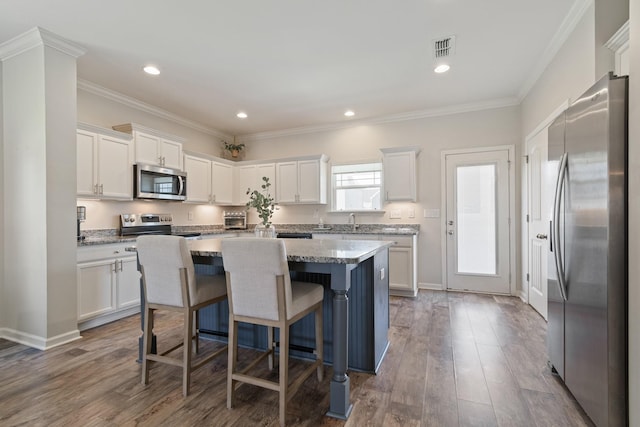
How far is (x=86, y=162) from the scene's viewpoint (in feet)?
10.7

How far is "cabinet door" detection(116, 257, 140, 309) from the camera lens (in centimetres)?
325

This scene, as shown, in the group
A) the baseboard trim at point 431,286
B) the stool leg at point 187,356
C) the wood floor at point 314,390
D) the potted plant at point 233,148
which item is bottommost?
the wood floor at point 314,390

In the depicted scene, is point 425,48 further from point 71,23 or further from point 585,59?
point 71,23

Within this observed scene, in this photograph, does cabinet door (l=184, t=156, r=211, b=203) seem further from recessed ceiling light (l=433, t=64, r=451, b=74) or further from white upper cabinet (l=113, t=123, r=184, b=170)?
recessed ceiling light (l=433, t=64, r=451, b=74)

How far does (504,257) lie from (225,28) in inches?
168

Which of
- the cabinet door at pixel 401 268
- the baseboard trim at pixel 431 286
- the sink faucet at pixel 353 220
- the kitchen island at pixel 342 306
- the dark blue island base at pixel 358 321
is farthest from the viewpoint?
the sink faucet at pixel 353 220

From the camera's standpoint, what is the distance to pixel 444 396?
1877 millimetres

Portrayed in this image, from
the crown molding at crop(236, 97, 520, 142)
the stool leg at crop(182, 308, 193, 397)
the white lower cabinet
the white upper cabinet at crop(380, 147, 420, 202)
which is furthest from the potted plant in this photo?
the stool leg at crop(182, 308, 193, 397)

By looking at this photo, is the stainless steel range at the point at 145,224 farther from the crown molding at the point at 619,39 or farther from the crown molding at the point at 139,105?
the crown molding at the point at 619,39

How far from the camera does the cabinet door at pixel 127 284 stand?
3.25m

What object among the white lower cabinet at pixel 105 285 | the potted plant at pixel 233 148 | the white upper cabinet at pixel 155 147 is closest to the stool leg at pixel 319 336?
the white lower cabinet at pixel 105 285

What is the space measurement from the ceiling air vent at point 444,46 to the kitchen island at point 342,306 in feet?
6.40

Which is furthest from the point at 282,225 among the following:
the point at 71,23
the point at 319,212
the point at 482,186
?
the point at 71,23

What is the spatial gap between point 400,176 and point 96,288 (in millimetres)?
3959
